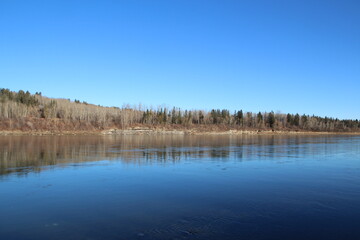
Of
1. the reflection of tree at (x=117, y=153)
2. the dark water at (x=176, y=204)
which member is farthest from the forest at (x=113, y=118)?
the dark water at (x=176, y=204)

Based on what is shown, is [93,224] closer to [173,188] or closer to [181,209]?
[181,209]

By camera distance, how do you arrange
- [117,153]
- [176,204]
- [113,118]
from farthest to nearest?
[113,118]
[117,153]
[176,204]

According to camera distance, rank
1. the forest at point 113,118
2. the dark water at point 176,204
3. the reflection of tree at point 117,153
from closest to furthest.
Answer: the dark water at point 176,204 → the reflection of tree at point 117,153 → the forest at point 113,118

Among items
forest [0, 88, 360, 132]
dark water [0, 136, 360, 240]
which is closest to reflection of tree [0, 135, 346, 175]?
dark water [0, 136, 360, 240]

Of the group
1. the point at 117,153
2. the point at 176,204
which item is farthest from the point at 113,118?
the point at 176,204

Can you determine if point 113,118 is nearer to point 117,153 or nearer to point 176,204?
point 117,153

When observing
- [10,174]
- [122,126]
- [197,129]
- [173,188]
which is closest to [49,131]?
[122,126]

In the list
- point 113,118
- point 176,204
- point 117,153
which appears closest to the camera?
point 176,204

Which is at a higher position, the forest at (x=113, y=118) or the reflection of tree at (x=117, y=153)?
the forest at (x=113, y=118)

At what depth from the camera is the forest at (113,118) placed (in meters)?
85.1

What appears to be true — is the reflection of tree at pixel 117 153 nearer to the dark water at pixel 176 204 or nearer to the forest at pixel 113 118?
the dark water at pixel 176 204

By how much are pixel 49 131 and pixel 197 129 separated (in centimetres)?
5187

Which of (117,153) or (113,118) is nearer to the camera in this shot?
(117,153)

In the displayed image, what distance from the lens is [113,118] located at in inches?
4412
